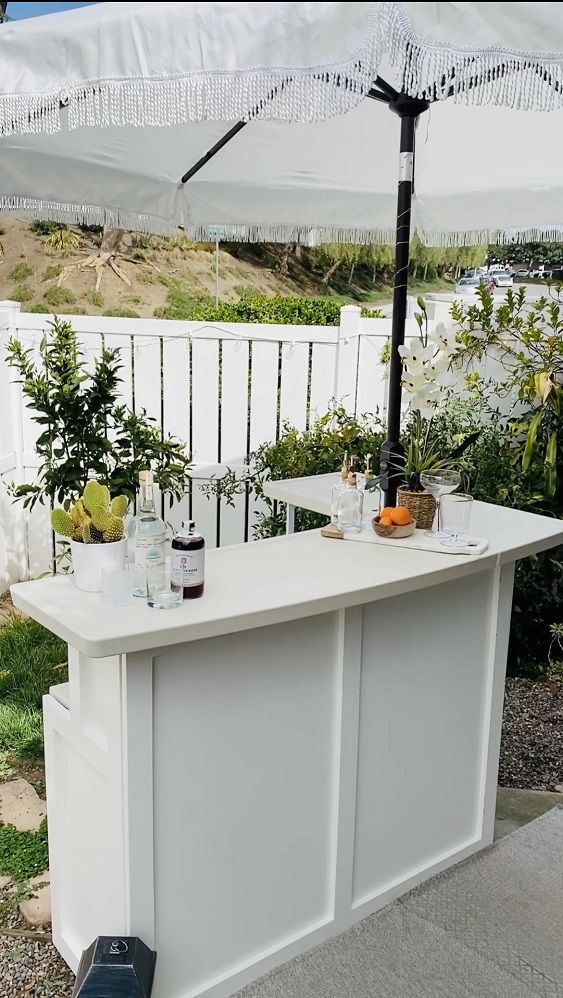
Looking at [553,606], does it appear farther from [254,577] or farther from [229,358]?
[254,577]

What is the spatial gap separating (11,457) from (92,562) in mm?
3197

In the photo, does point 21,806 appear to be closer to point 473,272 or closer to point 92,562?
point 92,562

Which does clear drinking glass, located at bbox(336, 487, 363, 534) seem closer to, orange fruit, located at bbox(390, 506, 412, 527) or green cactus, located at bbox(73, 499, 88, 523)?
orange fruit, located at bbox(390, 506, 412, 527)

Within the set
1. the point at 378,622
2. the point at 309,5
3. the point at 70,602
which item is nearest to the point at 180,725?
the point at 70,602

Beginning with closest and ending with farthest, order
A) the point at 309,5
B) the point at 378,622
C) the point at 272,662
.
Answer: the point at 309,5 → the point at 272,662 → the point at 378,622

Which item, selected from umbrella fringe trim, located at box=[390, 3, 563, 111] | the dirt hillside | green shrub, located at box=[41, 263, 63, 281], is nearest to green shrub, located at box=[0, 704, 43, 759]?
umbrella fringe trim, located at box=[390, 3, 563, 111]

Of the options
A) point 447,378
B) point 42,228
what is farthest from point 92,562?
point 42,228

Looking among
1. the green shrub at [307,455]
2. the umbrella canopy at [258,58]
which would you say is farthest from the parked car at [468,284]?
the umbrella canopy at [258,58]

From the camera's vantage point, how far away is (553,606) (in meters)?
4.07

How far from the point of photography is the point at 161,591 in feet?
5.59

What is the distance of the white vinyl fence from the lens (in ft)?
15.4

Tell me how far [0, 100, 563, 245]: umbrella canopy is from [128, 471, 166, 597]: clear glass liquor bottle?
1.92 metres

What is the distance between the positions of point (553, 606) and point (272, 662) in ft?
8.47

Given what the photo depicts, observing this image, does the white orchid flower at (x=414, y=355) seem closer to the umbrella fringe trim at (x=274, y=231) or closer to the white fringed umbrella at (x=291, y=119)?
the white fringed umbrella at (x=291, y=119)
